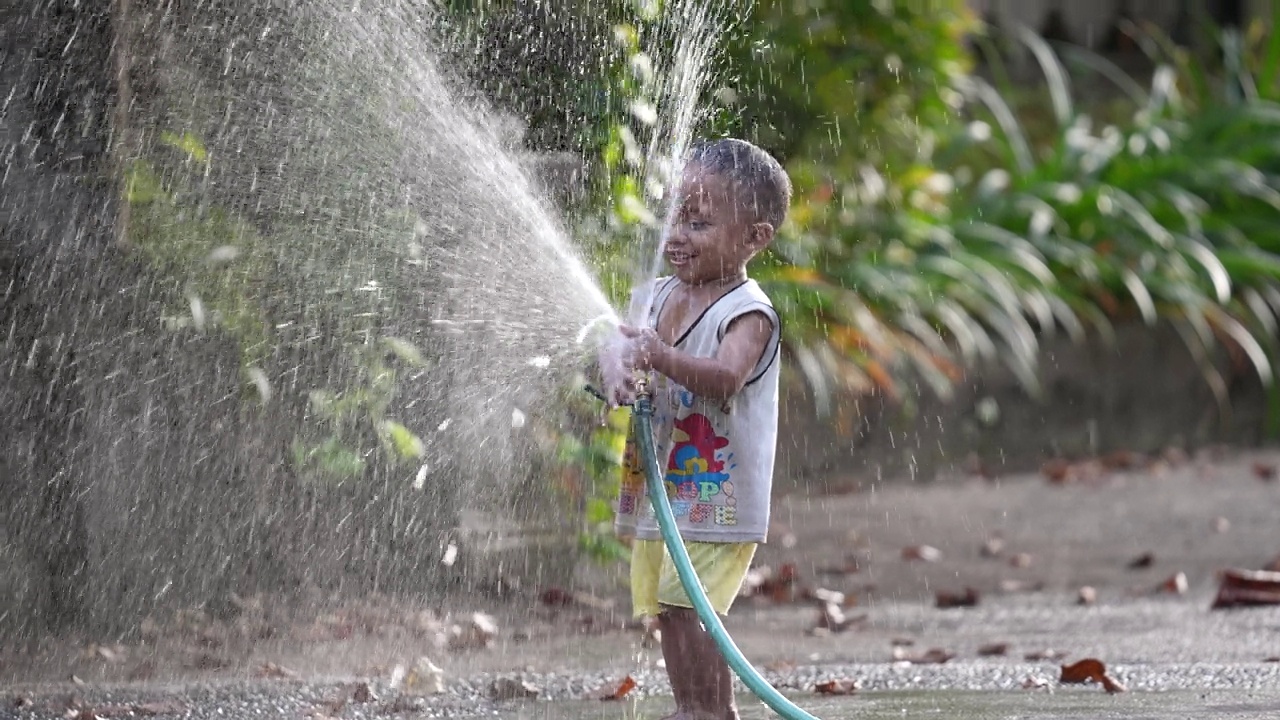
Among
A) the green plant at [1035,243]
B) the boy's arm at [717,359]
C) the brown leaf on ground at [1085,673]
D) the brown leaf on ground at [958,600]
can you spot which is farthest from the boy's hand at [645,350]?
the green plant at [1035,243]

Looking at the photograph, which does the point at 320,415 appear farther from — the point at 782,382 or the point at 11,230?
the point at 782,382

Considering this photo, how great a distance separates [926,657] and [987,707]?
82 centimetres

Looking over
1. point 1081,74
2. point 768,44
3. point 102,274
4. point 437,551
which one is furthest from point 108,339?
point 1081,74

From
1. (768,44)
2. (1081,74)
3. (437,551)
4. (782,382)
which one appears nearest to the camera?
(437,551)

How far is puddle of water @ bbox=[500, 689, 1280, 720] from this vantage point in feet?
10.8

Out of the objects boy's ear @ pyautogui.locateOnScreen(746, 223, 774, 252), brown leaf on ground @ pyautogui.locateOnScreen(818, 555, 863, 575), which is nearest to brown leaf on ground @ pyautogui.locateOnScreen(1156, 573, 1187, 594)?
brown leaf on ground @ pyautogui.locateOnScreen(818, 555, 863, 575)

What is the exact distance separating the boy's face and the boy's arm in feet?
0.43

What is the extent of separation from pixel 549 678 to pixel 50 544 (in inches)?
51.4

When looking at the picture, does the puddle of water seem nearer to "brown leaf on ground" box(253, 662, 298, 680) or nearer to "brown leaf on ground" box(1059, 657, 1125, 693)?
"brown leaf on ground" box(1059, 657, 1125, 693)

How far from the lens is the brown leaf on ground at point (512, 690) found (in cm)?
369

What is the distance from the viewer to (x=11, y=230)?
162 inches

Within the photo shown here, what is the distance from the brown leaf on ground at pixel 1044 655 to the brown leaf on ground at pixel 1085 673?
36cm

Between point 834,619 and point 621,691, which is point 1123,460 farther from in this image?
point 621,691

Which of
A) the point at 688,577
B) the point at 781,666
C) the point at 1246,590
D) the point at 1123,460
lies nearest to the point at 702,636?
the point at 688,577
